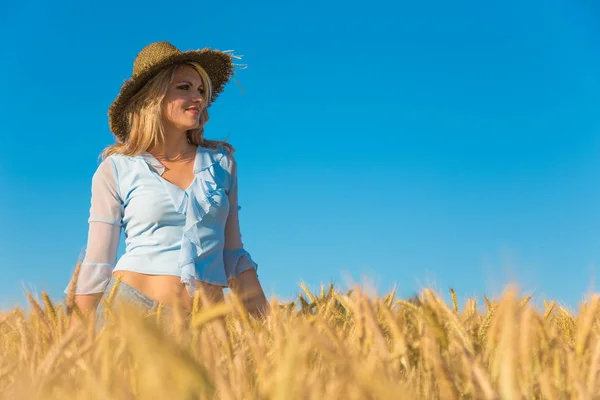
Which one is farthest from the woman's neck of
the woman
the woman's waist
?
the woman's waist

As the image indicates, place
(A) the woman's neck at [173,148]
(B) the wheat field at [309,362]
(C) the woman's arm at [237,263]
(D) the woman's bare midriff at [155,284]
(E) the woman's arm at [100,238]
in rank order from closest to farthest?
(B) the wheat field at [309,362]
(E) the woman's arm at [100,238]
(D) the woman's bare midriff at [155,284]
(C) the woman's arm at [237,263]
(A) the woman's neck at [173,148]

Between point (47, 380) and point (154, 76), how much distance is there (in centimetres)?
317

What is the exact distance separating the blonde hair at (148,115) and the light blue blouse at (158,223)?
10cm

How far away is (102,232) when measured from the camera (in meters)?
3.27

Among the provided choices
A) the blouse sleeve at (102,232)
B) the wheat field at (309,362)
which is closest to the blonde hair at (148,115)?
the blouse sleeve at (102,232)

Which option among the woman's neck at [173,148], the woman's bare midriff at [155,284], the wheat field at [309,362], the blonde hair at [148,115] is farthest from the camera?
the woman's neck at [173,148]

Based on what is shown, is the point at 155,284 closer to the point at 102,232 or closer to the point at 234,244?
the point at 102,232

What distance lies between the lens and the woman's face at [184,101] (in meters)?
3.53

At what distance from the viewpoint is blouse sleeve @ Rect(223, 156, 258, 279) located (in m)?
3.60

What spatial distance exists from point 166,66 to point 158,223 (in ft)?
3.29

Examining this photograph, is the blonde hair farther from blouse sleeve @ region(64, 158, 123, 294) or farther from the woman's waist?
the woman's waist

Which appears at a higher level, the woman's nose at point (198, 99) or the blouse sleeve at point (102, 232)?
the woman's nose at point (198, 99)

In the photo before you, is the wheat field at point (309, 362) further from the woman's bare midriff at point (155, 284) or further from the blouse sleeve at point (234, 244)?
the blouse sleeve at point (234, 244)

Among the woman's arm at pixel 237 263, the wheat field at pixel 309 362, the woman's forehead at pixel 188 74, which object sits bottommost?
the wheat field at pixel 309 362
